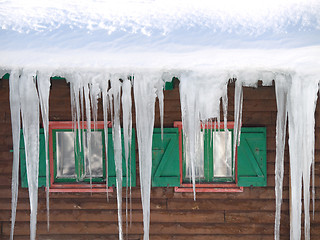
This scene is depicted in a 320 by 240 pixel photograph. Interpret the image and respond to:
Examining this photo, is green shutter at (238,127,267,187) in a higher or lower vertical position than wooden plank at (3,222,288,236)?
higher

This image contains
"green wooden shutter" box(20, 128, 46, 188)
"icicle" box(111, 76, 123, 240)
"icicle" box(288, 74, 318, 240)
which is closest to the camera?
"icicle" box(288, 74, 318, 240)

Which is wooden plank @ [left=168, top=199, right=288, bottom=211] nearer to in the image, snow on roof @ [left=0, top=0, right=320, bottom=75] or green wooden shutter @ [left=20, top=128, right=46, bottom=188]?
green wooden shutter @ [left=20, top=128, right=46, bottom=188]

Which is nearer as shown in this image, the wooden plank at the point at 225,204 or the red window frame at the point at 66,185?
the red window frame at the point at 66,185

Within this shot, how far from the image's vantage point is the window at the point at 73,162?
382cm

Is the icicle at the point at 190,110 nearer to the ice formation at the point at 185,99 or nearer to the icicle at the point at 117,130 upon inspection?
the ice formation at the point at 185,99

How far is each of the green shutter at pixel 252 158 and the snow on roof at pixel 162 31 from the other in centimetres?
183

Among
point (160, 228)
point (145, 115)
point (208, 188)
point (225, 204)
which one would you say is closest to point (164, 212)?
point (160, 228)

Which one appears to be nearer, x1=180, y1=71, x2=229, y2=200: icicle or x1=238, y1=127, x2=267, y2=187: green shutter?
x1=180, y1=71, x2=229, y2=200: icicle

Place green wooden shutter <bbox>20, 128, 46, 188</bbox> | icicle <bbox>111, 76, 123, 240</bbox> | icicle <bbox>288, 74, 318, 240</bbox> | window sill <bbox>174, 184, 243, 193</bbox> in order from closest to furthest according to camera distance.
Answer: icicle <bbox>288, 74, 318, 240</bbox> → icicle <bbox>111, 76, 123, 240</bbox> → green wooden shutter <bbox>20, 128, 46, 188</bbox> → window sill <bbox>174, 184, 243, 193</bbox>

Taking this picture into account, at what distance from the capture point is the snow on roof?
1.97 metres

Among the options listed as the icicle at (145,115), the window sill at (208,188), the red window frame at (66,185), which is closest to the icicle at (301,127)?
the icicle at (145,115)

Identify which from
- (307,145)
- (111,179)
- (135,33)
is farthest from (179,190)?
(135,33)

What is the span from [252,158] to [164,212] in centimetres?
135

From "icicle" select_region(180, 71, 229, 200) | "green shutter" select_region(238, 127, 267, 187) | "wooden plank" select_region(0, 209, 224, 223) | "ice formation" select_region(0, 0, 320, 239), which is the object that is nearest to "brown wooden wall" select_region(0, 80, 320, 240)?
"wooden plank" select_region(0, 209, 224, 223)
